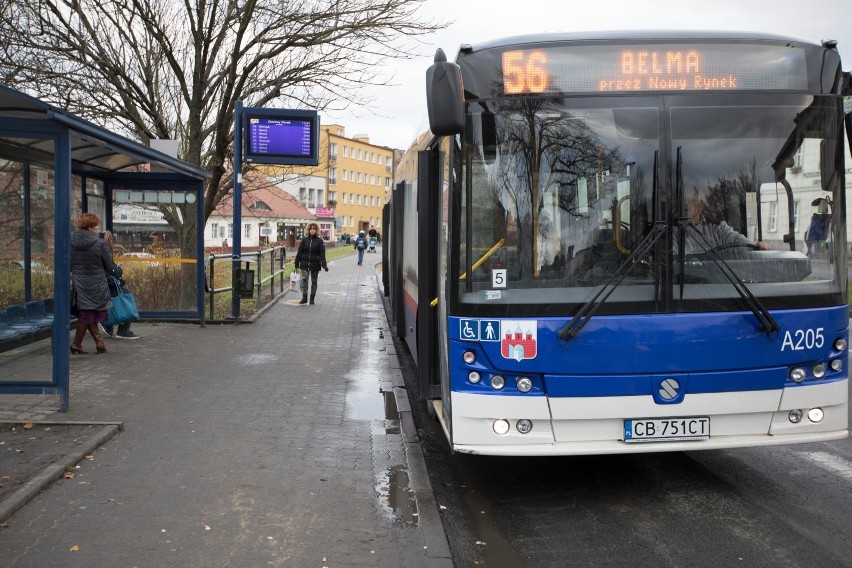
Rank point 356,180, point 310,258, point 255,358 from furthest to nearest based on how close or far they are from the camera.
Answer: point 356,180, point 310,258, point 255,358

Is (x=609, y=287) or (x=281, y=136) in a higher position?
(x=281, y=136)

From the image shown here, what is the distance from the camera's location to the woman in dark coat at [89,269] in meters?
9.87

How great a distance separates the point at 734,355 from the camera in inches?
194

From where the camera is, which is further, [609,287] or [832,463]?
[832,463]

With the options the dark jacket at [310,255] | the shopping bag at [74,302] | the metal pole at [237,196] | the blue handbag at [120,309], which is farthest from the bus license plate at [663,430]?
the dark jacket at [310,255]

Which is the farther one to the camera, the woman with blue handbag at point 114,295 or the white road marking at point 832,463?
the woman with blue handbag at point 114,295

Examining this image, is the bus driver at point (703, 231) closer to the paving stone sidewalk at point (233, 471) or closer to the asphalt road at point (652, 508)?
the asphalt road at point (652, 508)

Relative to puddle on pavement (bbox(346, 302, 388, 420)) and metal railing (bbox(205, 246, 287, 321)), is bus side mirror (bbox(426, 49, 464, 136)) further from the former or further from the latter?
metal railing (bbox(205, 246, 287, 321))

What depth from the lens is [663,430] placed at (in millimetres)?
4918

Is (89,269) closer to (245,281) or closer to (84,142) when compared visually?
(84,142)

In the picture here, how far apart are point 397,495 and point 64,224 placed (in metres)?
4.00

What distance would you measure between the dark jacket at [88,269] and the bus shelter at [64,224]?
36 cm

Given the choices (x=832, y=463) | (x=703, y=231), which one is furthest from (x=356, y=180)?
(x=703, y=231)

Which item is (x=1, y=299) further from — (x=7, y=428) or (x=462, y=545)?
(x=462, y=545)
